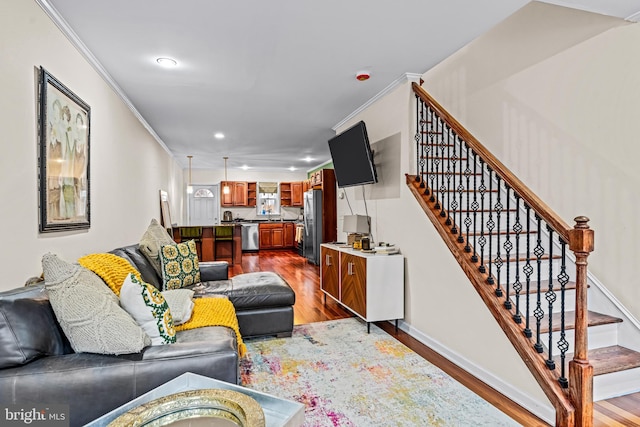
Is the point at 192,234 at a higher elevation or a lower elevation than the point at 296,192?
lower

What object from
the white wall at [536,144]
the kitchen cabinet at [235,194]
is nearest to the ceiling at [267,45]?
the white wall at [536,144]

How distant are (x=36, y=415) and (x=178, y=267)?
2161 mm

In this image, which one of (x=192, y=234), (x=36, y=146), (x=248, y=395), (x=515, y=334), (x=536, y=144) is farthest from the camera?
(x=192, y=234)

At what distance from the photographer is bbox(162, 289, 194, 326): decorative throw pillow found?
7.30 ft

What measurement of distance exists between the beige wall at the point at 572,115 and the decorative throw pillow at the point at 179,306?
115 inches

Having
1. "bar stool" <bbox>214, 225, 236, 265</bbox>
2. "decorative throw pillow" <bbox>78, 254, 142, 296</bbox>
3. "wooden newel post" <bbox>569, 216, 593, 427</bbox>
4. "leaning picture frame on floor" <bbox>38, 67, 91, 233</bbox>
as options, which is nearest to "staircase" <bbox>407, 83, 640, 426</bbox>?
"wooden newel post" <bbox>569, 216, 593, 427</bbox>

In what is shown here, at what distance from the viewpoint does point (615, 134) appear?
245 centimetres

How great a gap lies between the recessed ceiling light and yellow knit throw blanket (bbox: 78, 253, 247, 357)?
1.64 meters

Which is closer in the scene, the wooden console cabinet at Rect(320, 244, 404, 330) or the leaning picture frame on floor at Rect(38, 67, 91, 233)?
the leaning picture frame on floor at Rect(38, 67, 91, 233)

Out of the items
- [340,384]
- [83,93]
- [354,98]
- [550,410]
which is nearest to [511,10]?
[354,98]

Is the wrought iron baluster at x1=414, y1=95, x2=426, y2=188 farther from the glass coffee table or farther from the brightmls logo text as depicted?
the brightmls logo text

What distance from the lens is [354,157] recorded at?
406 centimetres

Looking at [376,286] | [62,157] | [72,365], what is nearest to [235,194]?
[376,286]

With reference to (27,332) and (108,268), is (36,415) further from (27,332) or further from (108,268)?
(108,268)
